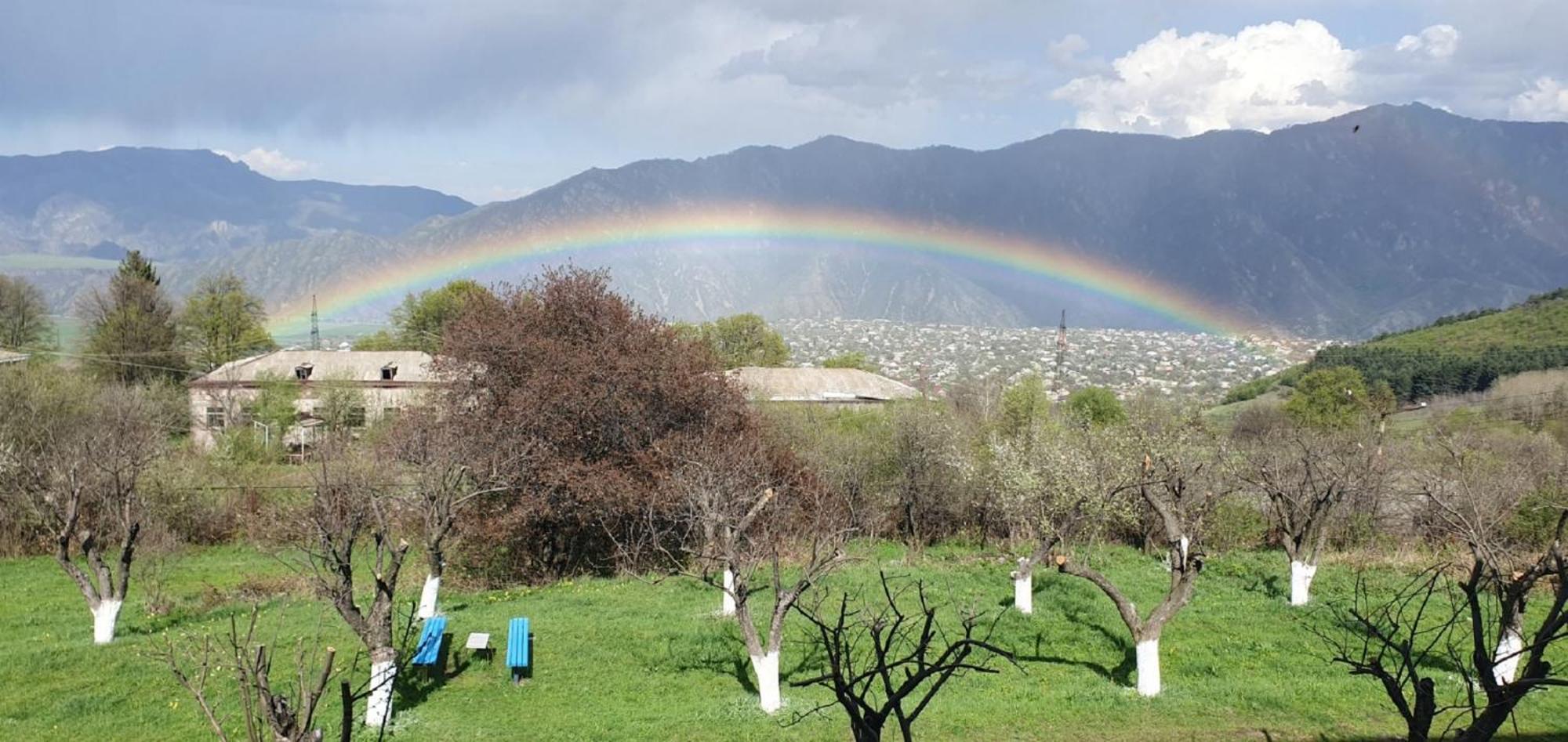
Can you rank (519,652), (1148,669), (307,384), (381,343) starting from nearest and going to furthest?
(1148,669), (519,652), (307,384), (381,343)

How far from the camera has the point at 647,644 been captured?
16.5 metres

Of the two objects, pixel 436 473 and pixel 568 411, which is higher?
pixel 568 411

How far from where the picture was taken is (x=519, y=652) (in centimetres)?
1465

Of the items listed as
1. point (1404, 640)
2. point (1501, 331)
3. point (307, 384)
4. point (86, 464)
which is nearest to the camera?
point (1404, 640)

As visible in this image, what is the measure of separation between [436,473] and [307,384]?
117 feet

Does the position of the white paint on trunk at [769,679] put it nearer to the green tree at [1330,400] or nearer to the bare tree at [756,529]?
the bare tree at [756,529]

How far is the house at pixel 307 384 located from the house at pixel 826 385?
60.0ft

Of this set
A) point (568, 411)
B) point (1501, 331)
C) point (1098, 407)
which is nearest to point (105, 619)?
point (568, 411)

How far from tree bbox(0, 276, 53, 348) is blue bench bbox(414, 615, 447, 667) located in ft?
205

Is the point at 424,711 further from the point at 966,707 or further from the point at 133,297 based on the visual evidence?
the point at 133,297

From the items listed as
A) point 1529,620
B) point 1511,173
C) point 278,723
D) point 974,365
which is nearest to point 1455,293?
point 1511,173

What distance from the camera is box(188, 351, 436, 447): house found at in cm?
4775

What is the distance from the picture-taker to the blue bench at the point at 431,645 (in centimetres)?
1412

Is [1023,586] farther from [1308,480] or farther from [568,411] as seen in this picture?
[568,411]
